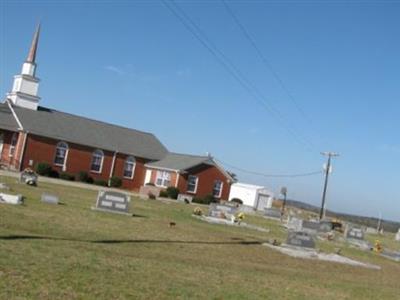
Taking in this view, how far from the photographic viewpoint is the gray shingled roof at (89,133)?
2115 inches

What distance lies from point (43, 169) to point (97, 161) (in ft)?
22.3

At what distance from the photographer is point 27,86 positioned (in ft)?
184

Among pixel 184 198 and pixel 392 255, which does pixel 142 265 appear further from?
pixel 184 198

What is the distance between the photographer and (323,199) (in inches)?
2628

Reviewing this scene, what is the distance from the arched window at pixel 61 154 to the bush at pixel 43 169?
1.71 m

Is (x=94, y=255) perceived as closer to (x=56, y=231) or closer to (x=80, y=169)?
Answer: (x=56, y=231)

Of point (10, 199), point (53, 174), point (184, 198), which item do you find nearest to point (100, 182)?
point (53, 174)

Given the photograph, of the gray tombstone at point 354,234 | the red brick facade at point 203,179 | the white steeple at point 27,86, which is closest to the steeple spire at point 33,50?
the white steeple at point 27,86

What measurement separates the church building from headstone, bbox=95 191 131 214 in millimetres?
25848

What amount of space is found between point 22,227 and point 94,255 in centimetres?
481

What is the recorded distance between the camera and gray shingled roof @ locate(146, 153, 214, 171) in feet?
195

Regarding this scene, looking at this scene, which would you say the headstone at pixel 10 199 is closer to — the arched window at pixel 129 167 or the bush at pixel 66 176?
the bush at pixel 66 176

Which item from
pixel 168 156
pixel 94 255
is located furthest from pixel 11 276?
pixel 168 156

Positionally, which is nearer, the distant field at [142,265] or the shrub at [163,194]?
the distant field at [142,265]
